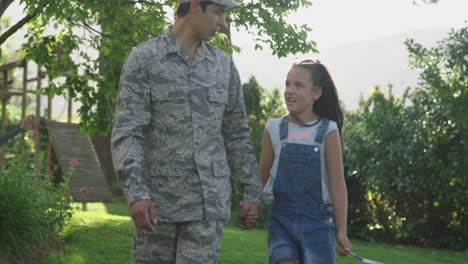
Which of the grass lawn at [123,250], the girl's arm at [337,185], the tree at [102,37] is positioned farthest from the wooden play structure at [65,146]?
the girl's arm at [337,185]

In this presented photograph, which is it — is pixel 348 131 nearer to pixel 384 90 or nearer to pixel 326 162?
pixel 384 90

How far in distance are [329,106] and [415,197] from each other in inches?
347

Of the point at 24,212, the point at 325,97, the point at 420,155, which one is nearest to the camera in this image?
the point at 325,97

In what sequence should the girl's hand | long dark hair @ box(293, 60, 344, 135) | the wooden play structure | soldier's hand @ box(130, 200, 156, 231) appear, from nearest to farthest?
soldier's hand @ box(130, 200, 156, 231) → the girl's hand → long dark hair @ box(293, 60, 344, 135) → the wooden play structure

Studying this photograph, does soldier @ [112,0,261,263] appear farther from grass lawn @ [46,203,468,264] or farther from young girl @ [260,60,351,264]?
grass lawn @ [46,203,468,264]

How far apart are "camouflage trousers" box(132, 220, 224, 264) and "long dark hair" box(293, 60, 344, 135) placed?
3.78 ft

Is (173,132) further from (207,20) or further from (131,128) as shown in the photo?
(207,20)

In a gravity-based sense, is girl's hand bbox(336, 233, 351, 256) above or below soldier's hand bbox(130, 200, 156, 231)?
below

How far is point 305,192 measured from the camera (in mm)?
4555

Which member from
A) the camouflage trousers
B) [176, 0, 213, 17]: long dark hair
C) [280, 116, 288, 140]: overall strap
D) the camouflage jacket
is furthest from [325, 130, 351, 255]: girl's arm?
[176, 0, 213, 17]: long dark hair

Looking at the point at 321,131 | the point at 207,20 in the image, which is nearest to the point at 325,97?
the point at 321,131

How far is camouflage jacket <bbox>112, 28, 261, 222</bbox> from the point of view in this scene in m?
3.96

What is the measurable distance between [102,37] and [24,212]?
10.3ft

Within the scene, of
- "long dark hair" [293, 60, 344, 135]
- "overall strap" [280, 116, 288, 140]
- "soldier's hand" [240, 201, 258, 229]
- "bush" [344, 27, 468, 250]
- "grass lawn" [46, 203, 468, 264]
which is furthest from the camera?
"bush" [344, 27, 468, 250]
